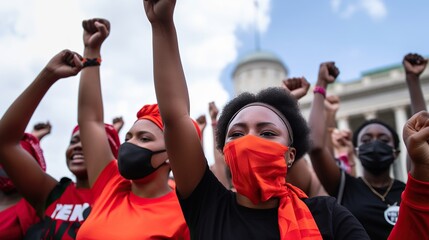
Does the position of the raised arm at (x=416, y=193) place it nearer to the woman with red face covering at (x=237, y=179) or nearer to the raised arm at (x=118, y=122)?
the woman with red face covering at (x=237, y=179)

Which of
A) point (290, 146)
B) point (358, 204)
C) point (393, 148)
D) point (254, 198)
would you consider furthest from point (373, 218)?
Answer: point (254, 198)

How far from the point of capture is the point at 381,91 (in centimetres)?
3488

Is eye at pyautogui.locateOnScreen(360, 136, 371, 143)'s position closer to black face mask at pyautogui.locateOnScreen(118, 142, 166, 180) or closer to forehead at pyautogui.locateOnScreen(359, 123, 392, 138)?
forehead at pyautogui.locateOnScreen(359, 123, 392, 138)

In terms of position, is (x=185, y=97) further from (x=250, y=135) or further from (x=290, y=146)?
(x=290, y=146)

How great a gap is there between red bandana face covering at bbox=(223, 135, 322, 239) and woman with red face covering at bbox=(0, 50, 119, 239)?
4.82ft

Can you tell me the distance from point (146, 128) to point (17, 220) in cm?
128

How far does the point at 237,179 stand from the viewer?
1895 millimetres

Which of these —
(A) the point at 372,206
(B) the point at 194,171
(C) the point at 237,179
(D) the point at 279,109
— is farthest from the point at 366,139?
(B) the point at 194,171

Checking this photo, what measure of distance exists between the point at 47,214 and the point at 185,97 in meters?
1.66

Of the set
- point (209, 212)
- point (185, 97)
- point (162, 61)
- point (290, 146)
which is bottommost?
point (209, 212)

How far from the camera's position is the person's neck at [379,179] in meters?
3.44

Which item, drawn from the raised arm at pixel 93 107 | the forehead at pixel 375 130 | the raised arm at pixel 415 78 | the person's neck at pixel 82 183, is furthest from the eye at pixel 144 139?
the raised arm at pixel 415 78

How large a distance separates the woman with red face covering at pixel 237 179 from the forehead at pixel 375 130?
1909mm

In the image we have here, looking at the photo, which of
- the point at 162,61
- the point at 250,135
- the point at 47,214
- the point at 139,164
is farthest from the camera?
the point at 47,214
